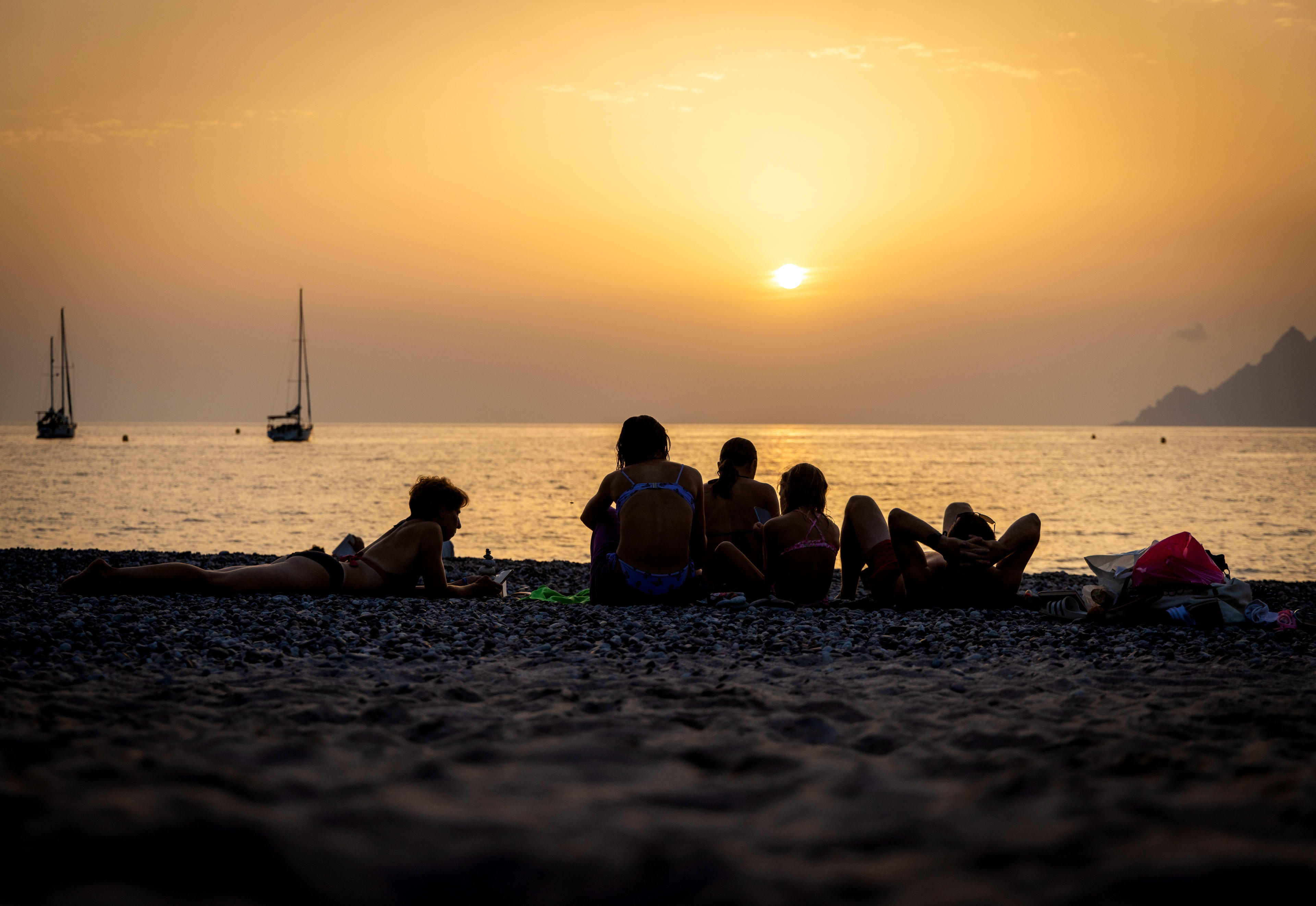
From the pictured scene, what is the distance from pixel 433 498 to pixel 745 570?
319cm

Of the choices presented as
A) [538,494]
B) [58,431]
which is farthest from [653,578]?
[58,431]

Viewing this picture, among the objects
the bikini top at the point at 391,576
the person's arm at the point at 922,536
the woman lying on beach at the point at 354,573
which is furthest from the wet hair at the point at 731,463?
the bikini top at the point at 391,576

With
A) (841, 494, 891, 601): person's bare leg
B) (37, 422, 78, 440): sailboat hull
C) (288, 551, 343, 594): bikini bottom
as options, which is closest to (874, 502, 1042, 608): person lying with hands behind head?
(841, 494, 891, 601): person's bare leg

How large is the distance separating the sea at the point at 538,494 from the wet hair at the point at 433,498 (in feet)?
40.1

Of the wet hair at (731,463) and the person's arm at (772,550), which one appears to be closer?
the person's arm at (772,550)

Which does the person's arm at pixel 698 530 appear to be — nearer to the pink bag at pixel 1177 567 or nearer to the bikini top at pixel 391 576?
the bikini top at pixel 391 576

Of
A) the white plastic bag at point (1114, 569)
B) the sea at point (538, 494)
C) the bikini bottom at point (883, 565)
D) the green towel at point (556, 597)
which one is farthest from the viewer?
the sea at point (538, 494)

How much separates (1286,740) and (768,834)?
89.5 inches

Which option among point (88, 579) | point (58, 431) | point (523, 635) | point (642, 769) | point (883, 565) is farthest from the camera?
point (58, 431)

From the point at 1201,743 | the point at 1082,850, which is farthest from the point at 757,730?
the point at 1201,743

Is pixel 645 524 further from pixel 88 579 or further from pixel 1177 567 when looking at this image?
pixel 88 579

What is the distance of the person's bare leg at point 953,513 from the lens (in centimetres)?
788

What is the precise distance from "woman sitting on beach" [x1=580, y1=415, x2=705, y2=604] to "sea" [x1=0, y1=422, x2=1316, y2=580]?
41.0ft

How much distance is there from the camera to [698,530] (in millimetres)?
8031
